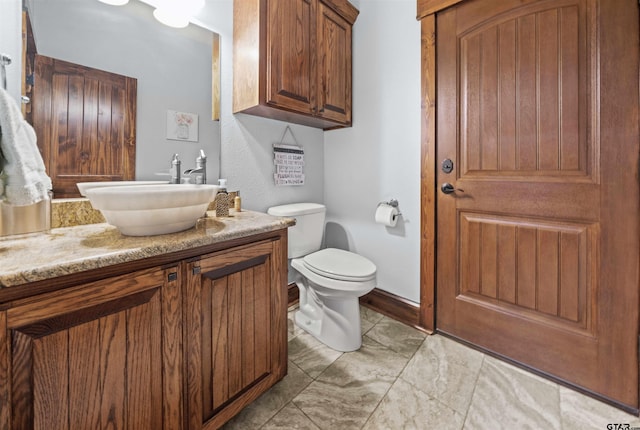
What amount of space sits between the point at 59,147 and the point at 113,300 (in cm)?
76

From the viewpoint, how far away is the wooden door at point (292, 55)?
58.4 inches

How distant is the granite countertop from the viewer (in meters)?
0.59

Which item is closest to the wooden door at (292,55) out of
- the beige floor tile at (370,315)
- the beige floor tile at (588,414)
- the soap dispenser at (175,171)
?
the soap dispenser at (175,171)

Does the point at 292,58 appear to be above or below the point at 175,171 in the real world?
above

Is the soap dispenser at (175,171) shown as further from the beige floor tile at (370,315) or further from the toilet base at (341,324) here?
the beige floor tile at (370,315)

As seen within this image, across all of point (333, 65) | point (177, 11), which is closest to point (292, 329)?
point (333, 65)

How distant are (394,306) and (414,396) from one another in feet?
2.26

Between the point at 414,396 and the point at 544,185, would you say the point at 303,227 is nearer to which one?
the point at 414,396

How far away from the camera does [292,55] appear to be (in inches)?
62.2

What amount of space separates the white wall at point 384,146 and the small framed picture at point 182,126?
109 centimetres

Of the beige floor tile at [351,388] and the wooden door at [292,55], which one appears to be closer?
the beige floor tile at [351,388]

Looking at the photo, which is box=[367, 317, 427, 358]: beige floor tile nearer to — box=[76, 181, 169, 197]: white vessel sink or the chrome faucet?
the chrome faucet

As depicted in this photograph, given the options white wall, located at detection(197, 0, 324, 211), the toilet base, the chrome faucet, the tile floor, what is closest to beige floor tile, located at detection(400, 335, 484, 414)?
the tile floor

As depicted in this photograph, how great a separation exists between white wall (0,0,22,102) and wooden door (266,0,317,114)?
96 cm
